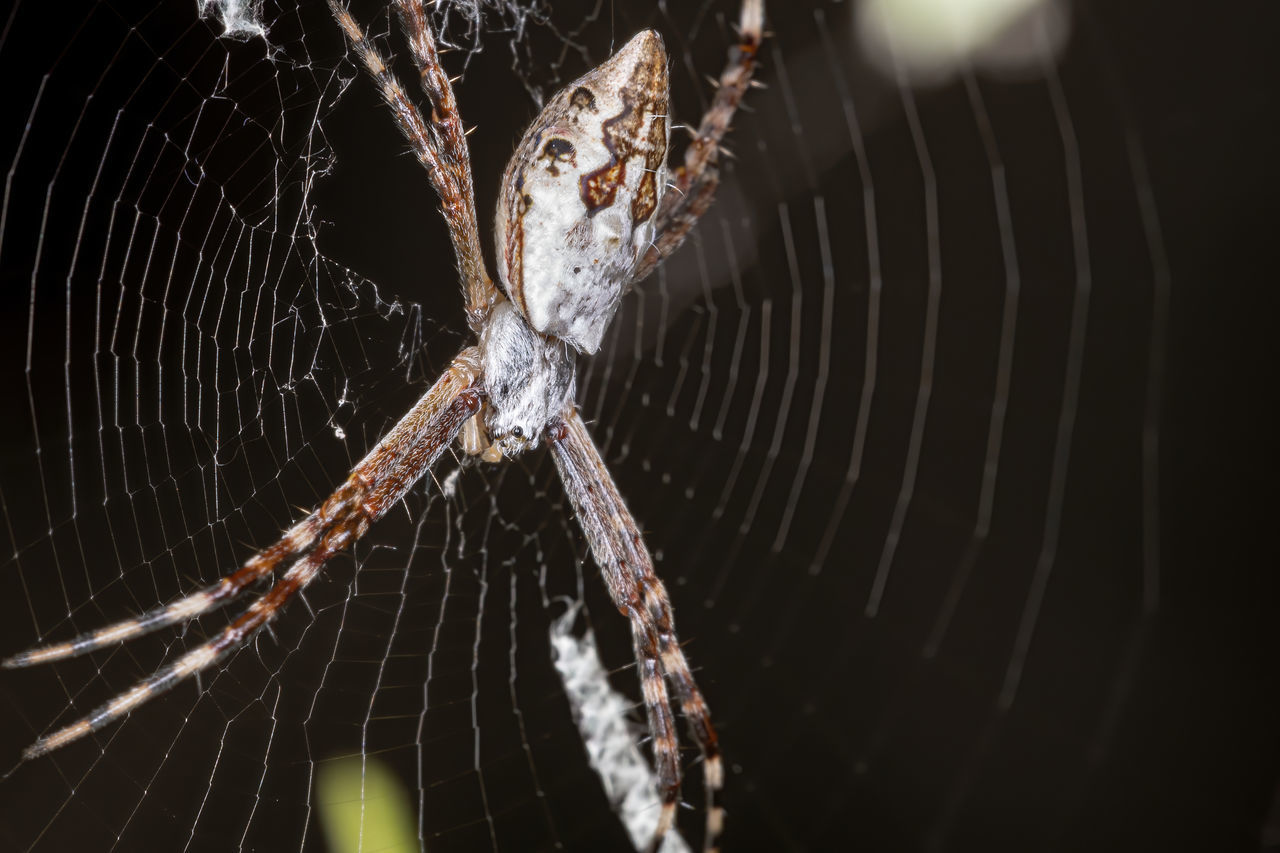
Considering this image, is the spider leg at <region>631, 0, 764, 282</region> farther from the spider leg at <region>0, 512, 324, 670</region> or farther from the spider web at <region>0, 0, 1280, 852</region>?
the spider leg at <region>0, 512, 324, 670</region>

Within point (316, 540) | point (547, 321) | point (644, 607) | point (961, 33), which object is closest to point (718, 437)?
point (644, 607)

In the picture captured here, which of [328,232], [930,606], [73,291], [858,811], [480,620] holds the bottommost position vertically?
[858,811]

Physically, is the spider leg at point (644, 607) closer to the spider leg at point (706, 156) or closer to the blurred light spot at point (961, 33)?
the spider leg at point (706, 156)

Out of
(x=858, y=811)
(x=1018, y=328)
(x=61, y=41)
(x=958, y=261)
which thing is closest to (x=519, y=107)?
(x=61, y=41)

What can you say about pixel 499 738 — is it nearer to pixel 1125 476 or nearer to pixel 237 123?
pixel 237 123

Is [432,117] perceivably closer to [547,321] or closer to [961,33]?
[547,321]
